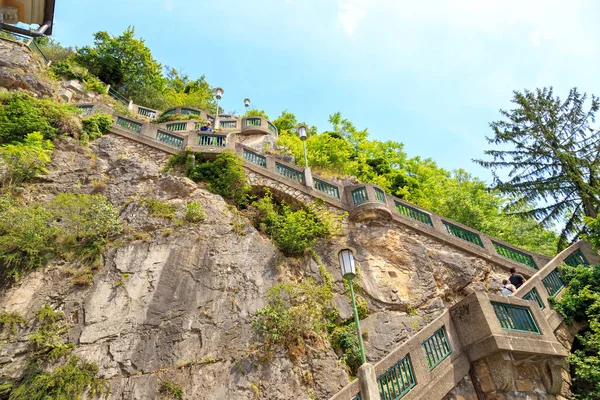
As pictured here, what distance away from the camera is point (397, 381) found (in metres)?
6.36

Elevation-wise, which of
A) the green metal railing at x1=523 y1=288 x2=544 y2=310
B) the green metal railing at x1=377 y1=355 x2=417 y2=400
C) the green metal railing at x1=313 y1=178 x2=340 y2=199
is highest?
the green metal railing at x1=313 y1=178 x2=340 y2=199

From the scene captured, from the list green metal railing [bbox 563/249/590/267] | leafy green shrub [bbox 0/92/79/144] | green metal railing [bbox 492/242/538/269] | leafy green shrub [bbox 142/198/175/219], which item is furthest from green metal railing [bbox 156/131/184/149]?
green metal railing [bbox 563/249/590/267]

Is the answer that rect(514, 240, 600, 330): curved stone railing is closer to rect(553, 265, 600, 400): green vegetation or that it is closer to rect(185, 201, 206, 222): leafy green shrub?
rect(553, 265, 600, 400): green vegetation

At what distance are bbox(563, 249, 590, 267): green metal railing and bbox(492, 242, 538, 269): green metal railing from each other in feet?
6.69

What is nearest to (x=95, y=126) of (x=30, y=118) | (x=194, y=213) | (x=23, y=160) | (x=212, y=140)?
(x=30, y=118)

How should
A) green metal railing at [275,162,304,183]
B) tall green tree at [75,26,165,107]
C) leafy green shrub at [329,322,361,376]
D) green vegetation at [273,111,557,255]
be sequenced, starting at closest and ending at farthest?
1. leafy green shrub at [329,322,361,376]
2. green metal railing at [275,162,304,183]
3. green vegetation at [273,111,557,255]
4. tall green tree at [75,26,165,107]

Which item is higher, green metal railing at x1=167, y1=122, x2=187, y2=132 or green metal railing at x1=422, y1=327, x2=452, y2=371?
green metal railing at x1=167, y1=122, x2=187, y2=132

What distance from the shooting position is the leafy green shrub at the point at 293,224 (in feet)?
36.8

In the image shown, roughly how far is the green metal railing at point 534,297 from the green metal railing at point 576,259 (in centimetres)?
205

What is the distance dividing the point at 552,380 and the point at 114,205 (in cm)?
1187

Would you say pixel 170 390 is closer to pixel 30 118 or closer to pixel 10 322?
pixel 10 322

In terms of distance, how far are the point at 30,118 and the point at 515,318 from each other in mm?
15765

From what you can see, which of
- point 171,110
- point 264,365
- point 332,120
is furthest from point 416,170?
point 264,365

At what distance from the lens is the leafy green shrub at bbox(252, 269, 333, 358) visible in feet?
28.3
